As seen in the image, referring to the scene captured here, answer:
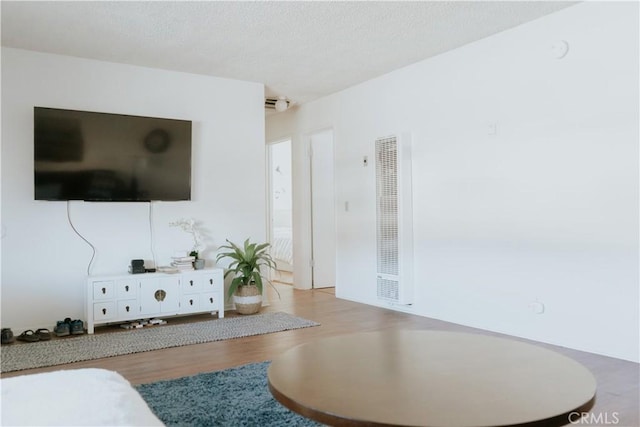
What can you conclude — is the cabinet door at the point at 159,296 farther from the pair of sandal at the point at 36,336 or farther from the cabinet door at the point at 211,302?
the pair of sandal at the point at 36,336

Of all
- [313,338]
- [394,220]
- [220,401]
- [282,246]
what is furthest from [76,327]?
[282,246]

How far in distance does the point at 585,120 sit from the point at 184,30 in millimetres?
2873

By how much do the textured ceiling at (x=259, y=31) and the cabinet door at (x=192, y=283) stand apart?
191 centimetres

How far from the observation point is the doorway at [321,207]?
20.6ft

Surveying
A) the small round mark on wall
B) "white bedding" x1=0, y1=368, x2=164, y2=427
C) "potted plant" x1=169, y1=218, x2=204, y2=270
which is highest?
the small round mark on wall

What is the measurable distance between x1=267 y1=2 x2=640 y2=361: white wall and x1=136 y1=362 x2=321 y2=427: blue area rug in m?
2.04

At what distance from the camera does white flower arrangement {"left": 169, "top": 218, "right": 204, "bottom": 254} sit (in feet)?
15.4

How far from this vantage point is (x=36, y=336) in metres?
3.83

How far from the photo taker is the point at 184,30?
146 inches

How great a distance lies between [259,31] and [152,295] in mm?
2317

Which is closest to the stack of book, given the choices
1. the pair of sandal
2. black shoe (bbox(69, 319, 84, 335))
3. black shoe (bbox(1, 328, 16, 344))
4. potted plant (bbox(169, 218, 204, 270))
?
potted plant (bbox(169, 218, 204, 270))

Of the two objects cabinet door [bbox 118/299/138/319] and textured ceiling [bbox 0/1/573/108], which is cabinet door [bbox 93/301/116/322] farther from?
textured ceiling [bbox 0/1/573/108]

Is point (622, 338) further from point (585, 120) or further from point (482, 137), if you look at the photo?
point (482, 137)

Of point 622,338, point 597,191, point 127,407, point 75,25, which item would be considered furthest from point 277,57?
point 127,407
